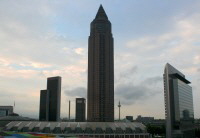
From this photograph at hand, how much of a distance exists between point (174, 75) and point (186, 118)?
43275 millimetres

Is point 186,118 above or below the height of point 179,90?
below

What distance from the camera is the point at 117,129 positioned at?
12538 centimetres

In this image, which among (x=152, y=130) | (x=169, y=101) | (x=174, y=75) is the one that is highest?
(x=174, y=75)

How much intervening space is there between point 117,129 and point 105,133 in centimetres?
641

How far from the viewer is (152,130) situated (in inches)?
7490

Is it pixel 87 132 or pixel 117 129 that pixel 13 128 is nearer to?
pixel 87 132

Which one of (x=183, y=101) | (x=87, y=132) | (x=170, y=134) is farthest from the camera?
(x=183, y=101)

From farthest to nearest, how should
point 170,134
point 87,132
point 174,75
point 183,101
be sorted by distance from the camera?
point 183,101 → point 174,75 → point 170,134 → point 87,132

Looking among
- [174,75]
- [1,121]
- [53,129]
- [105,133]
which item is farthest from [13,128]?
[174,75]

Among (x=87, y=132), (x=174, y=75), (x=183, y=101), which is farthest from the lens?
(x=183, y=101)

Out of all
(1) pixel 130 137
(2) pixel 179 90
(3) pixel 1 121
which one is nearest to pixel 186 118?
(2) pixel 179 90

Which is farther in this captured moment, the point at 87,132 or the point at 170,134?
the point at 170,134

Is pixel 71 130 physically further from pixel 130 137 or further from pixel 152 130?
pixel 152 130

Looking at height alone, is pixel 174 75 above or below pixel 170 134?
above
